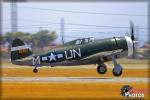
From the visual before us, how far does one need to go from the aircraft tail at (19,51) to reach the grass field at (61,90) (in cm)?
987

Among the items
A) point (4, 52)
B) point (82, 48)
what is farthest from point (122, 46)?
point (4, 52)

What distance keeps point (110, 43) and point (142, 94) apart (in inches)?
608

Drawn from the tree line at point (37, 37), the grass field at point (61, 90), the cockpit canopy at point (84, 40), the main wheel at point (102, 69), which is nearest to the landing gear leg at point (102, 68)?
the main wheel at point (102, 69)

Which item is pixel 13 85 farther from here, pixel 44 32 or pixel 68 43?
pixel 44 32

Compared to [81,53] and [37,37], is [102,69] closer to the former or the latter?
[81,53]

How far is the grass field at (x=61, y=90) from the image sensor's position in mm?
24328

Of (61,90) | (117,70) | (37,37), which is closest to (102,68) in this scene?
(117,70)

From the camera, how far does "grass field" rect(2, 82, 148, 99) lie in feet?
79.8

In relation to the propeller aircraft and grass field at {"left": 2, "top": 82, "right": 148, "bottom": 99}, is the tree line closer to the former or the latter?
the propeller aircraft

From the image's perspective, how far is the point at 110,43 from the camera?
39.8 meters

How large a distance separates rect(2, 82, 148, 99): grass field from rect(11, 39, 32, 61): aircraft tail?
987 centimetres

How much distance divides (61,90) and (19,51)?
573 inches

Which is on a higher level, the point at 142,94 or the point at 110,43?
the point at 110,43

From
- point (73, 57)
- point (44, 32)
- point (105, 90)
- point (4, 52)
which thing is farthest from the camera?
point (44, 32)
